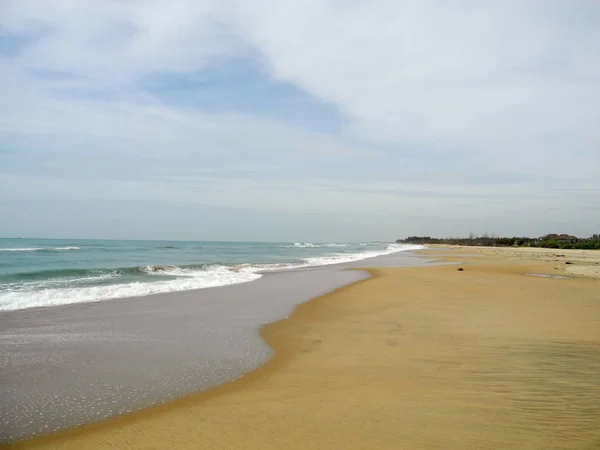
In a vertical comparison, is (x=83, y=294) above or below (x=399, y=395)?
below

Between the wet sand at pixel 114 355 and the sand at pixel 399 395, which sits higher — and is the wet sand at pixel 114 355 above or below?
below

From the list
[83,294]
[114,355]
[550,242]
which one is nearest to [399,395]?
[114,355]

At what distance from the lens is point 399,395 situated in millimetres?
4734

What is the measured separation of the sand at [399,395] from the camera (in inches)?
148

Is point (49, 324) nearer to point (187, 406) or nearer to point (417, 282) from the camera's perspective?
point (187, 406)

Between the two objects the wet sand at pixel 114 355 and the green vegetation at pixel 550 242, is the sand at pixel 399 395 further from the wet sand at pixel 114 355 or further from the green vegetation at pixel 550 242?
the green vegetation at pixel 550 242

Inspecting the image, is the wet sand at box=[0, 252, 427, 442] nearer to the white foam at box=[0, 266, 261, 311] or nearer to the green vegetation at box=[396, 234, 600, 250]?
the white foam at box=[0, 266, 261, 311]

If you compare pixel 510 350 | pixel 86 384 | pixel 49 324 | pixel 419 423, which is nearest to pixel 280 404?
pixel 419 423

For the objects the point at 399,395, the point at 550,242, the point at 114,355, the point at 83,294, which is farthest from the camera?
the point at 550,242

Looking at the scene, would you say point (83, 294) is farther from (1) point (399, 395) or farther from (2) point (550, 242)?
(2) point (550, 242)

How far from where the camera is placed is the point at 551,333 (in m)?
7.75

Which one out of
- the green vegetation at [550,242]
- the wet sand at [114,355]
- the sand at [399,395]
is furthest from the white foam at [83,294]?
the green vegetation at [550,242]

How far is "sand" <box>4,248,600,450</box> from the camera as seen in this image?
3.77 meters

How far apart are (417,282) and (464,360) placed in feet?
37.4
